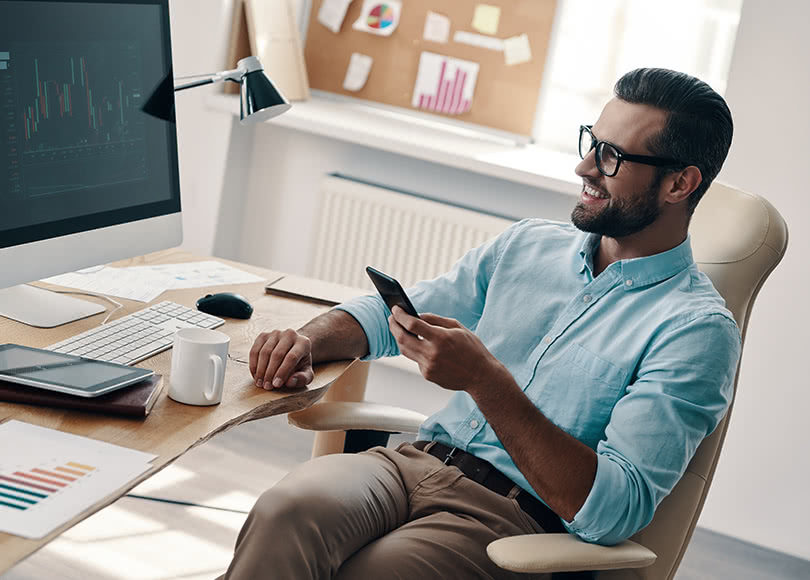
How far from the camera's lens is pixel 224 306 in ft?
5.79

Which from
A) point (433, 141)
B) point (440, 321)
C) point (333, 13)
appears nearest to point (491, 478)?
point (440, 321)

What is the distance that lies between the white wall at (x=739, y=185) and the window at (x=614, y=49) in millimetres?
291

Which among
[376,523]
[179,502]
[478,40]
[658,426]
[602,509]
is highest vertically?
[478,40]

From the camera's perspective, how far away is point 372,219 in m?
3.32

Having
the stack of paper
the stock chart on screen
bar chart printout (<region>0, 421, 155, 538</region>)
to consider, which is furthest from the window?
bar chart printout (<region>0, 421, 155, 538</region>)

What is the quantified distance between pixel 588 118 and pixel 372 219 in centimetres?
82

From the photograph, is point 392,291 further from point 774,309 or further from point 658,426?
point 774,309

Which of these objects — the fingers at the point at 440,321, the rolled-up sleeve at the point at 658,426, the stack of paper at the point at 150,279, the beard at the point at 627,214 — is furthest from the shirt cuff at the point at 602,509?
the stack of paper at the point at 150,279

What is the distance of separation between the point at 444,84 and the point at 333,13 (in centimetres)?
49

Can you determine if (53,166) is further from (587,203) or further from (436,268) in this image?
(436,268)

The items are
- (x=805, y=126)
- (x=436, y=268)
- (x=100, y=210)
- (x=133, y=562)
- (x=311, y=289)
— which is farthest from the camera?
(x=436, y=268)

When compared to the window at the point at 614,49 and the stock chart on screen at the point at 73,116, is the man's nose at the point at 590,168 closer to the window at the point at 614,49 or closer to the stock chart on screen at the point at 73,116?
the stock chart on screen at the point at 73,116

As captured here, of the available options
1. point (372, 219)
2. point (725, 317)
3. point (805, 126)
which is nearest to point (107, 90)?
point (725, 317)

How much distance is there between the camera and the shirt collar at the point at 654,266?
5.43ft
